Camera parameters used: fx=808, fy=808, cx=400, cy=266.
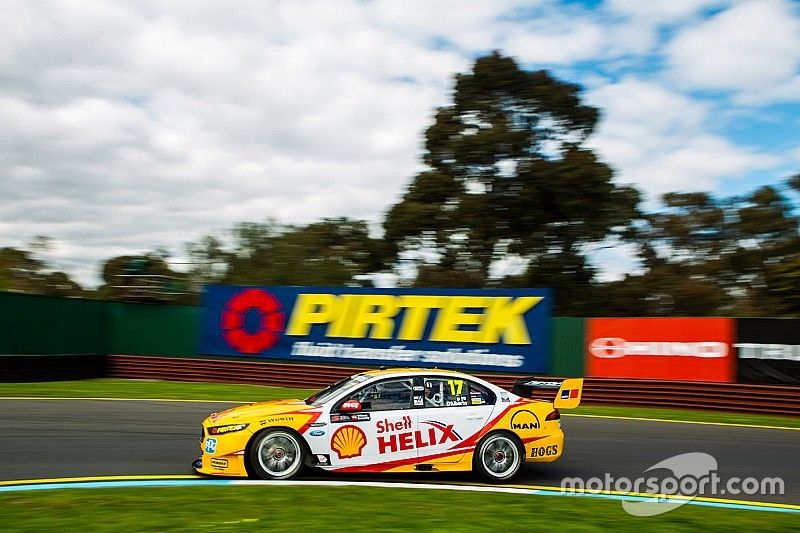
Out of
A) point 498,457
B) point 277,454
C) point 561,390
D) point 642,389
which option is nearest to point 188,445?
point 277,454

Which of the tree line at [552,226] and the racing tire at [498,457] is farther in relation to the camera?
the tree line at [552,226]

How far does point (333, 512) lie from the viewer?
7.41 m

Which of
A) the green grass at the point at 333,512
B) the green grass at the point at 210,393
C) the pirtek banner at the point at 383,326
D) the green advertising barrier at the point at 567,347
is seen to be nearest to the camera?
the green grass at the point at 333,512

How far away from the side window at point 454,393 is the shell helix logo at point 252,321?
50.5 feet

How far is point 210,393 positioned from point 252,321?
469 cm

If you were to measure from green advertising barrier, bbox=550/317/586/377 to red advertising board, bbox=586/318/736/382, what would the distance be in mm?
224

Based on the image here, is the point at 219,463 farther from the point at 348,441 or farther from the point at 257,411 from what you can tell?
the point at 348,441

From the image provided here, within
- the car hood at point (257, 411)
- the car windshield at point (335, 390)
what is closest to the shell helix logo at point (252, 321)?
the car windshield at point (335, 390)

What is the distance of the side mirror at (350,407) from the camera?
9219 mm

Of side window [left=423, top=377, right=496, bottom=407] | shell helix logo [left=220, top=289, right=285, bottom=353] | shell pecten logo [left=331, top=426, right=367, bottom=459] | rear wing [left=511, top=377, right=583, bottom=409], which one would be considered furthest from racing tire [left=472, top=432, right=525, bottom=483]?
shell helix logo [left=220, top=289, right=285, bottom=353]

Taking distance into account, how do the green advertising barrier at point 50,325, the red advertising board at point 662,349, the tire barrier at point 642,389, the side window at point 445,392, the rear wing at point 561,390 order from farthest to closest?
the green advertising barrier at point 50,325 → the red advertising board at point 662,349 → the tire barrier at point 642,389 → the rear wing at point 561,390 → the side window at point 445,392

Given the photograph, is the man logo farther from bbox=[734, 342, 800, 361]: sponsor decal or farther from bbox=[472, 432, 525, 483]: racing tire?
bbox=[734, 342, 800, 361]: sponsor decal

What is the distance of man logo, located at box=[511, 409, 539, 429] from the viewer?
31.7ft

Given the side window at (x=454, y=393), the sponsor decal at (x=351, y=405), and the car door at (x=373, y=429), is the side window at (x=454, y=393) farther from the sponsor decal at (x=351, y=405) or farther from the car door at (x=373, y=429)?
the sponsor decal at (x=351, y=405)
